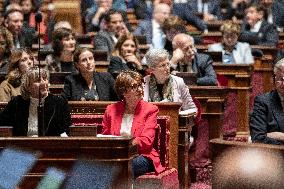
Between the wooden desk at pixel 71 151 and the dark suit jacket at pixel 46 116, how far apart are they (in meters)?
0.65

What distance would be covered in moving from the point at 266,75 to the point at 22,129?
4.15 metres

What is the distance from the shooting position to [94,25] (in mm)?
→ 11938

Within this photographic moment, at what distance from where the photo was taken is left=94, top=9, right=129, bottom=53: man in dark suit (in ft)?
33.9

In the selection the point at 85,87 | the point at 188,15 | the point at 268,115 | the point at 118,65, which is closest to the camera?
the point at 268,115

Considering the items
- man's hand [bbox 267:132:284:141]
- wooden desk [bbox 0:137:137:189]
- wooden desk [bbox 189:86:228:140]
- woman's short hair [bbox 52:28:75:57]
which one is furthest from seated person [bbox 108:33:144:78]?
wooden desk [bbox 0:137:137:189]

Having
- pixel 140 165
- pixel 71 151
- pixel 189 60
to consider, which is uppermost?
pixel 189 60

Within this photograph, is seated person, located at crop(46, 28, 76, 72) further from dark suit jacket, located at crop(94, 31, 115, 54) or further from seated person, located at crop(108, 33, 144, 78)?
dark suit jacket, located at crop(94, 31, 115, 54)

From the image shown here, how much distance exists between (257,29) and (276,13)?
0.72 metres

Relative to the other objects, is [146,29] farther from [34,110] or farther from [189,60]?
[34,110]

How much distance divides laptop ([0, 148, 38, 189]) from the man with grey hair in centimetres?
133

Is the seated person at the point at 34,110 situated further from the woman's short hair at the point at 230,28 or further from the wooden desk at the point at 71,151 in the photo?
the woman's short hair at the point at 230,28

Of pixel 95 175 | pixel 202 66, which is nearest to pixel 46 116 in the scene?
pixel 95 175

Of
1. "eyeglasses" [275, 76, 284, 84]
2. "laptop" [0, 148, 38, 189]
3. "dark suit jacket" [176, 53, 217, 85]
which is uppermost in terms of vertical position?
"dark suit jacket" [176, 53, 217, 85]

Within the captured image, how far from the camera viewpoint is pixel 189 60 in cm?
858
